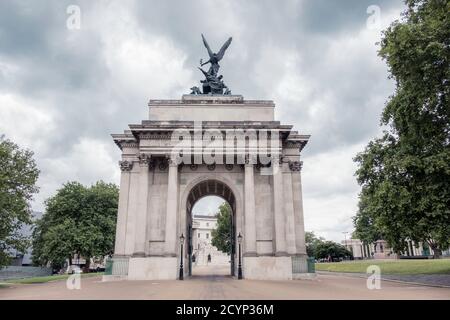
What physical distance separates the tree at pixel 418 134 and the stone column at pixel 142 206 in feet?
61.1

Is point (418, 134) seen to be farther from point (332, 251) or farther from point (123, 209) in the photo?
point (332, 251)

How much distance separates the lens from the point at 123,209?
33.5 m

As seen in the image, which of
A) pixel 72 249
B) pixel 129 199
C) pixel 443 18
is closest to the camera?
pixel 443 18

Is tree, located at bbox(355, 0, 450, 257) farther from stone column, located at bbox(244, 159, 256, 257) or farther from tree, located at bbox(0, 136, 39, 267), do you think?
tree, located at bbox(0, 136, 39, 267)

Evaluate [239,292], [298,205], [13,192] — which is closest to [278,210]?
[298,205]

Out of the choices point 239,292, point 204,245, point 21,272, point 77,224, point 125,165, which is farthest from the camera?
point 204,245

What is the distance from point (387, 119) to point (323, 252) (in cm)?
8593

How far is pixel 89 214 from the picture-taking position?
53375mm

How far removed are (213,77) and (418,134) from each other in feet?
74.8

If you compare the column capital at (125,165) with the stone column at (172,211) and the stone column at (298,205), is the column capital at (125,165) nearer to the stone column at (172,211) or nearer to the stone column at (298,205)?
the stone column at (172,211)

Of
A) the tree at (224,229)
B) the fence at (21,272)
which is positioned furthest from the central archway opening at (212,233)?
the fence at (21,272)

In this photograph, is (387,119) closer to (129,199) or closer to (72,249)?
(129,199)

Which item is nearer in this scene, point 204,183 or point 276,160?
point 276,160
